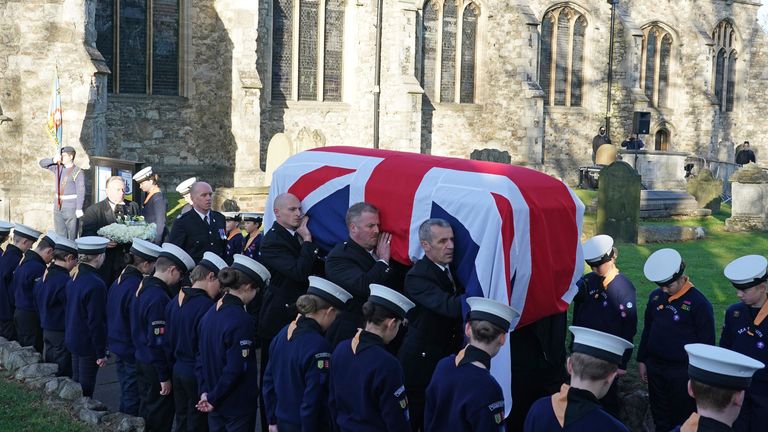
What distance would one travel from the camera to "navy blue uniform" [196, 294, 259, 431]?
5551mm

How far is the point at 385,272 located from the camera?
6020 mm

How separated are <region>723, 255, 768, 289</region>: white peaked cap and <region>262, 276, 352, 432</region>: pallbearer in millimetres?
2423

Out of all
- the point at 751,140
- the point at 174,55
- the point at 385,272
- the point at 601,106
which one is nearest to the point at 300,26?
the point at 174,55

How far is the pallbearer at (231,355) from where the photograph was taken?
556 cm

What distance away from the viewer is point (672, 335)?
6.16 meters

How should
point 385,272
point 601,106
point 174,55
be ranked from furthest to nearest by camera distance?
point 601,106 → point 174,55 → point 385,272

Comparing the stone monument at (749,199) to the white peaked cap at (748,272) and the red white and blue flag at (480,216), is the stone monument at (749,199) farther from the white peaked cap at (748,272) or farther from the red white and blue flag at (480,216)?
the white peaked cap at (748,272)

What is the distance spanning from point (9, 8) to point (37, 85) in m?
1.44

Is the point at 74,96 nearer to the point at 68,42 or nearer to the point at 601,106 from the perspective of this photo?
the point at 68,42

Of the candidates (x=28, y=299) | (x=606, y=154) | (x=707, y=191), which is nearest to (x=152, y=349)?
(x=28, y=299)

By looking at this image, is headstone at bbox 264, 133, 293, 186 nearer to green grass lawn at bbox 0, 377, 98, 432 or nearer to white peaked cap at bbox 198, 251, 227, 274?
green grass lawn at bbox 0, 377, 98, 432

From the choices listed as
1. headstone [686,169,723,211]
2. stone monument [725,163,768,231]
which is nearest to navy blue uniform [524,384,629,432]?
stone monument [725,163,768,231]

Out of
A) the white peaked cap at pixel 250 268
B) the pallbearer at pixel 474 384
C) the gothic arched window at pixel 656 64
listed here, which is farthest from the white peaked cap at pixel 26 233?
the gothic arched window at pixel 656 64

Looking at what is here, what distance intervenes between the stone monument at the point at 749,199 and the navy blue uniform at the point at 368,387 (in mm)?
13835
